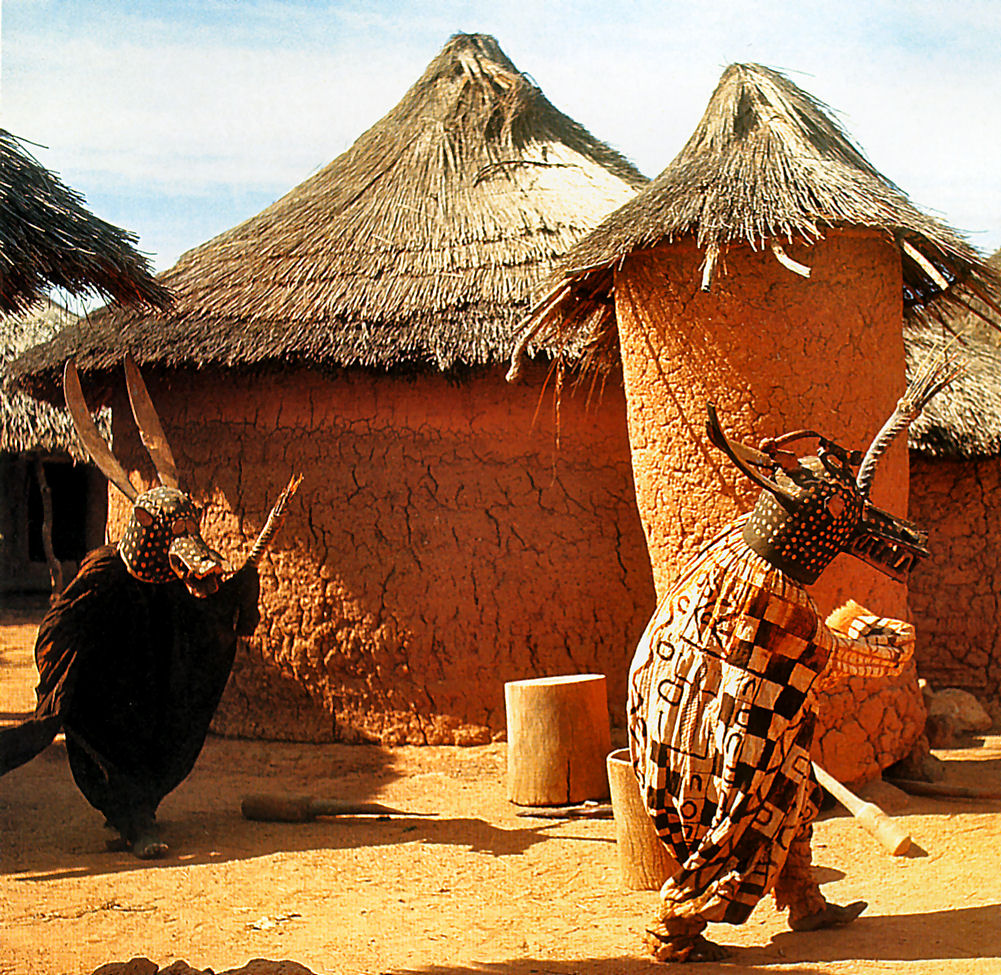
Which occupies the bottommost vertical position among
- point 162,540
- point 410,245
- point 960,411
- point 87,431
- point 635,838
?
point 635,838

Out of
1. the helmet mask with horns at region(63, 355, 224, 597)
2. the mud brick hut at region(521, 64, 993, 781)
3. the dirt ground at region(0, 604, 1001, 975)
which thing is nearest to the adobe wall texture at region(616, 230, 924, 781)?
the mud brick hut at region(521, 64, 993, 781)

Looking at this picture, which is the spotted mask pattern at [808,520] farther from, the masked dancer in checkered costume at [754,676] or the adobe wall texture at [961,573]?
the adobe wall texture at [961,573]

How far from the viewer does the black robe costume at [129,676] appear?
4.40 m

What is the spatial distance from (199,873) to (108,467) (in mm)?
1696

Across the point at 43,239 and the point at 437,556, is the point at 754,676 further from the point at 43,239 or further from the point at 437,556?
the point at 437,556

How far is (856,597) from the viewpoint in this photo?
4719 mm

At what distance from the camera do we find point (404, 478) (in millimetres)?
6199

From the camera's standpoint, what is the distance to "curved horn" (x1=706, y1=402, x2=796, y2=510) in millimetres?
3029

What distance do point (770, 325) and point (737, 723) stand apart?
2.10 m

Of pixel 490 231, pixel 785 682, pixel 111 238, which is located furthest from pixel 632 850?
pixel 490 231

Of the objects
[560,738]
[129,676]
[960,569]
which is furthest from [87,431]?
[960,569]

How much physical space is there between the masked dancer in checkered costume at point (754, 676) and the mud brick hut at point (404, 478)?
282 cm

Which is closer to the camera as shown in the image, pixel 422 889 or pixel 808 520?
pixel 808 520

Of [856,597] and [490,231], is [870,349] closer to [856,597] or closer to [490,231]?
[856,597]
